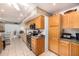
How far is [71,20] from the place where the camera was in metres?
2.86

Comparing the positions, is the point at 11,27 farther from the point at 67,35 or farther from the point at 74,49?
the point at 67,35

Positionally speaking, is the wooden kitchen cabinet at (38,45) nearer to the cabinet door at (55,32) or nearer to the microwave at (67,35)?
the cabinet door at (55,32)

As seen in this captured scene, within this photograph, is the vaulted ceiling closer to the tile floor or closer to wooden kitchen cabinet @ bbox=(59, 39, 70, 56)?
the tile floor

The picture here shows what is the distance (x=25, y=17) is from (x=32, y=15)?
0.57 ft

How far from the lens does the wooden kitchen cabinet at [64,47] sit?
2.67m

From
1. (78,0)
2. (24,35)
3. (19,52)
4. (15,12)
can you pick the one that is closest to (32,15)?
(15,12)

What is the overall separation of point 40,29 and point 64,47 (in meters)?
0.89

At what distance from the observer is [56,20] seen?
3191 mm

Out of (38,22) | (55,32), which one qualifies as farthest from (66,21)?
(38,22)

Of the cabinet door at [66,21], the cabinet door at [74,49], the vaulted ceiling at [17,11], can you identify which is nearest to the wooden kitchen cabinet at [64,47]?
the cabinet door at [74,49]

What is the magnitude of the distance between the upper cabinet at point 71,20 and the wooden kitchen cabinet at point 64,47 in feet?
1.61

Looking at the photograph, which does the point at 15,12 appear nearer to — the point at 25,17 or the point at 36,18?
the point at 25,17

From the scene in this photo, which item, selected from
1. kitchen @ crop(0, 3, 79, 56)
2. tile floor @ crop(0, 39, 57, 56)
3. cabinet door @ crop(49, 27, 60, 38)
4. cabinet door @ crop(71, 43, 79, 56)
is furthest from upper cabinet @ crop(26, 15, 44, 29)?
cabinet door @ crop(71, 43, 79, 56)

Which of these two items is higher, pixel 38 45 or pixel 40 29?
pixel 40 29
